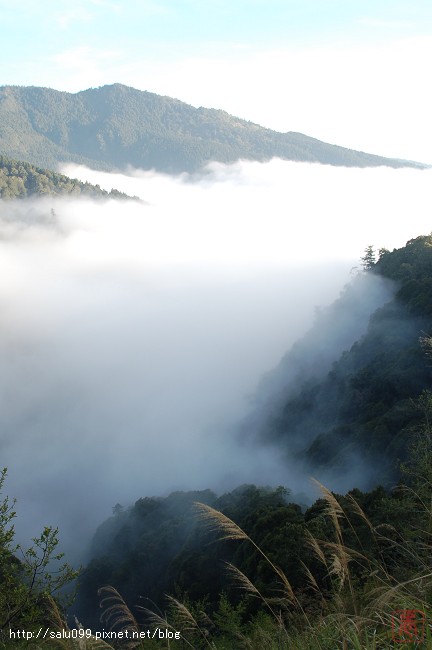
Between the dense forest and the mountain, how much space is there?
0.54ft

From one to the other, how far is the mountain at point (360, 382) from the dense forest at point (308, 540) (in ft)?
0.54

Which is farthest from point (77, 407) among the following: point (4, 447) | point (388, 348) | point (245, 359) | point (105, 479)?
point (388, 348)

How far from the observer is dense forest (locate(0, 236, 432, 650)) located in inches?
208

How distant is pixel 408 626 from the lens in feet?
13.0

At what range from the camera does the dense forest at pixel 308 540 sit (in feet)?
17.3

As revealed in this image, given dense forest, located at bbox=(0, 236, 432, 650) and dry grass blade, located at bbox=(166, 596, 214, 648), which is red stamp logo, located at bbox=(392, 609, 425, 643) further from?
dry grass blade, located at bbox=(166, 596, 214, 648)

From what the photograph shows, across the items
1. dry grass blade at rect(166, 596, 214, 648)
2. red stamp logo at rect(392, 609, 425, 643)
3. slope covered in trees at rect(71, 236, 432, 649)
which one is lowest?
slope covered in trees at rect(71, 236, 432, 649)

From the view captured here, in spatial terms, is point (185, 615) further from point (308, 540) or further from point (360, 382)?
point (360, 382)

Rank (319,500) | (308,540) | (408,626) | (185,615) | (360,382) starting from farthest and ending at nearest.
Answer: (360,382) → (319,500) → (308,540) → (185,615) → (408,626)

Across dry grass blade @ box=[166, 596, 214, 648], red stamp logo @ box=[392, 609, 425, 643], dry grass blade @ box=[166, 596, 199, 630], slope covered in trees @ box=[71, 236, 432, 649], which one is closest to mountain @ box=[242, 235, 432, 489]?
slope covered in trees @ box=[71, 236, 432, 649]

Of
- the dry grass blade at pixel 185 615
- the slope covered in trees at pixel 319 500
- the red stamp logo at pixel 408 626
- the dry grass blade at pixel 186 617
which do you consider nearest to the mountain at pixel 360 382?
the slope covered in trees at pixel 319 500

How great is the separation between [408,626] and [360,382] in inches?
1512

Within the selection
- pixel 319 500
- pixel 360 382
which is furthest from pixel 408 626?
pixel 360 382

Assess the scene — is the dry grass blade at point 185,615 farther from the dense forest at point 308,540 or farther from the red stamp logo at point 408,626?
the red stamp logo at point 408,626
